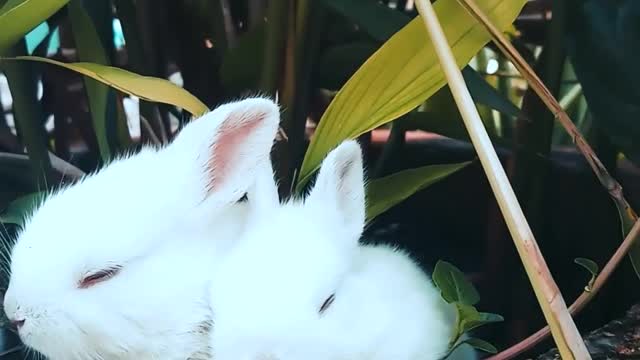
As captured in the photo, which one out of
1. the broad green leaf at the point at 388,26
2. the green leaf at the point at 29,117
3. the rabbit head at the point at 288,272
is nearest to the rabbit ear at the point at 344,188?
the rabbit head at the point at 288,272

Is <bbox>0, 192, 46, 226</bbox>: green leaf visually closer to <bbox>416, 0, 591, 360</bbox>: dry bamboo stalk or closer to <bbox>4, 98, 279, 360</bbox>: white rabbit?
<bbox>4, 98, 279, 360</bbox>: white rabbit

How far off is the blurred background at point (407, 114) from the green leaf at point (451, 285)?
0.11 m

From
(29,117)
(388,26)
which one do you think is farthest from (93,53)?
(388,26)

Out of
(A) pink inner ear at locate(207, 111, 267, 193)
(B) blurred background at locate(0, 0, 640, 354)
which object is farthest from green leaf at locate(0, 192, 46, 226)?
(A) pink inner ear at locate(207, 111, 267, 193)

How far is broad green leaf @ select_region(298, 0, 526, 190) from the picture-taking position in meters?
0.39

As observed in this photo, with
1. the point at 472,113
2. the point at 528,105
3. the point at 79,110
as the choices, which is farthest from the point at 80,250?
the point at 79,110

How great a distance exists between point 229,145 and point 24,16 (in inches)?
4.3

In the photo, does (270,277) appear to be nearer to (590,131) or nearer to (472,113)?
(472,113)

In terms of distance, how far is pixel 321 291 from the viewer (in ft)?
1.16

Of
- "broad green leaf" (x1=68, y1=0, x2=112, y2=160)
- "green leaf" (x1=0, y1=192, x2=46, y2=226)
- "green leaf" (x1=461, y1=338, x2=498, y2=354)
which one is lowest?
"green leaf" (x1=461, y1=338, x2=498, y2=354)

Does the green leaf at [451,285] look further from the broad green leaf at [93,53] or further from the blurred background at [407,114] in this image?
the broad green leaf at [93,53]

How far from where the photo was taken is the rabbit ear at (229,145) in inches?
14.6

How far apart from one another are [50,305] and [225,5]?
408 mm

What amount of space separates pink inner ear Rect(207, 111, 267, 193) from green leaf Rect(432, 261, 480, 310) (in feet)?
0.37
